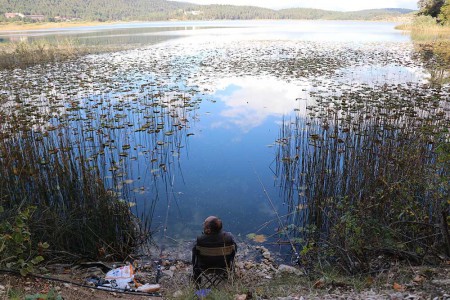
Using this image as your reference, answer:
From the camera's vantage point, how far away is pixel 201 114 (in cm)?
1051

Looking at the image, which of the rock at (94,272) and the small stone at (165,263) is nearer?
the rock at (94,272)

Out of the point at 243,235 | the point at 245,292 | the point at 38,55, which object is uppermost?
the point at 38,55

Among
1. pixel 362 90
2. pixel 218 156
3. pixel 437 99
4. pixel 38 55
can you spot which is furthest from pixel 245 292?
pixel 38 55

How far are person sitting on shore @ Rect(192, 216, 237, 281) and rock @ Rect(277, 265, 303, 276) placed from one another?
0.79 metres

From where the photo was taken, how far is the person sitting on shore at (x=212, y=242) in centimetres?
366

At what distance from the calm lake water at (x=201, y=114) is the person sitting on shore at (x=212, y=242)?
1441 millimetres

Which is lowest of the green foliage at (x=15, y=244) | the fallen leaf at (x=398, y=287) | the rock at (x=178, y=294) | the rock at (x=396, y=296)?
the rock at (x=178, y=294)

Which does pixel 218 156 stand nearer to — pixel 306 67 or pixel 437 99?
pixel 437 99

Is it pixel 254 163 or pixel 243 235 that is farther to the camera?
pixel 254 163

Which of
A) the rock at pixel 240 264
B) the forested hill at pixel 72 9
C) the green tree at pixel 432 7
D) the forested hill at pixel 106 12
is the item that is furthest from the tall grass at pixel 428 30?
the forested hill at pixel 72 9

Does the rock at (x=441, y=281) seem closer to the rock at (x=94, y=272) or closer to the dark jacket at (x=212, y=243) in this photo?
the dark jacket at (x=212, y=243)

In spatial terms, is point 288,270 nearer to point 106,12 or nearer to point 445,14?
point 445,14

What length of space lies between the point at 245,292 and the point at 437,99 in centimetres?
845

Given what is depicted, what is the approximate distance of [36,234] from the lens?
429 centimetres
